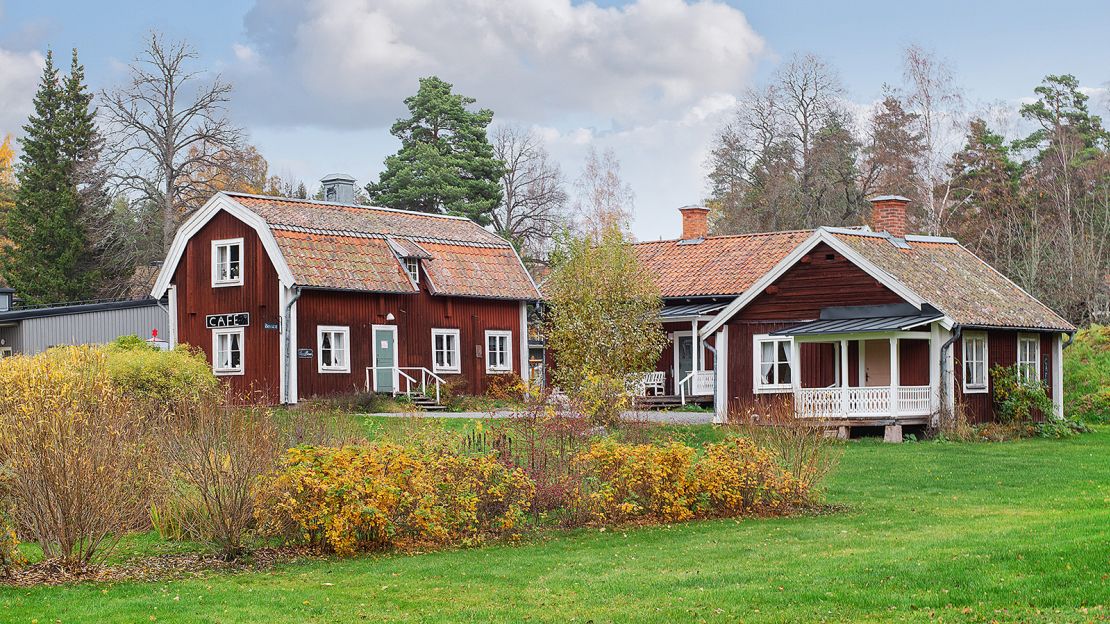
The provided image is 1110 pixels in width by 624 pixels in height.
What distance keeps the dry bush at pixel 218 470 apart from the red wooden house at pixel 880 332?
16.8m

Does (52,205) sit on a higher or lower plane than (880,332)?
higher

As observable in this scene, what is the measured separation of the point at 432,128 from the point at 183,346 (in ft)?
114

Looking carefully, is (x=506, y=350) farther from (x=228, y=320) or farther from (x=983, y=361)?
(x=983, y=361)

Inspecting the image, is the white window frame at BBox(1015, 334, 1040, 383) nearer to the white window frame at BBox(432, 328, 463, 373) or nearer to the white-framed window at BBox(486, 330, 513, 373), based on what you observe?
the white-framed window at BBox(486, 330, 513, 373)

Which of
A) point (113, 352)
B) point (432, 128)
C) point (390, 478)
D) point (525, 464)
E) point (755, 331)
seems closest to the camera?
point (390, 478)

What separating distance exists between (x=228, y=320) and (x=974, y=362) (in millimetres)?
18891

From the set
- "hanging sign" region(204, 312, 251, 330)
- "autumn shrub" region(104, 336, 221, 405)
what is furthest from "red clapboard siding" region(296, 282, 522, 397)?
"autumn shrub" region(104, 336, 221, 405)

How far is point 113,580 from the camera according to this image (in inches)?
520

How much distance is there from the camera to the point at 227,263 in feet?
120

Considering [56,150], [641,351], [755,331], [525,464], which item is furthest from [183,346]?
[56,150]

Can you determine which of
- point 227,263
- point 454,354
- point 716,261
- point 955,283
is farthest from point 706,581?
point 716,261

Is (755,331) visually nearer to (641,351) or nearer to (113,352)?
(641,351)

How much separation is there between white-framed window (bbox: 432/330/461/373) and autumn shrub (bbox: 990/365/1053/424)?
48.4ft

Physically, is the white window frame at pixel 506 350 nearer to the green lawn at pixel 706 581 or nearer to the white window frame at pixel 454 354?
the white window frame at pixel 454 354
